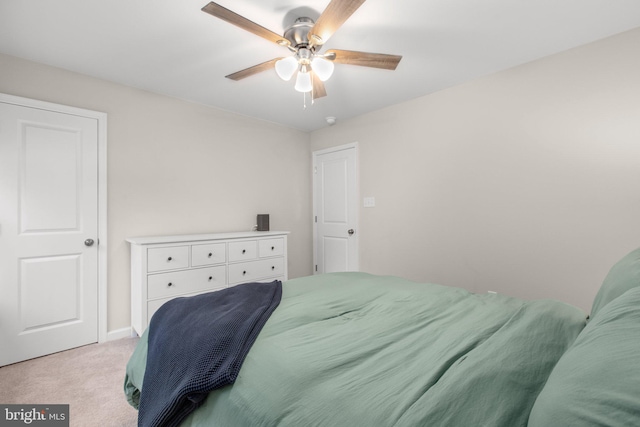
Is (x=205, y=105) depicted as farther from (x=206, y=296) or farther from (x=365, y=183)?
(x=206, y=296)

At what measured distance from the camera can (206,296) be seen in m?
1.58

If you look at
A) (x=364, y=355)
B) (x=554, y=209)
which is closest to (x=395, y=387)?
(x=364, y=355)

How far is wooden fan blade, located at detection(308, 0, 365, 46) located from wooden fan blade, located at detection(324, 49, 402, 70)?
5.2 inches

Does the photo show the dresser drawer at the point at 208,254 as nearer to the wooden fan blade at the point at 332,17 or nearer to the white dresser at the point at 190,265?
the white dresser at the point at 190,265

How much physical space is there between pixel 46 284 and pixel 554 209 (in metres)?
4.20

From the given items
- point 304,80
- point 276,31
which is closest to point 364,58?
point 304,80

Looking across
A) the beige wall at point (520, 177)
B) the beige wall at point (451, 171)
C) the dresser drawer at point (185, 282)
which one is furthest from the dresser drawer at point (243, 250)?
the beige wall at point (520, 177)

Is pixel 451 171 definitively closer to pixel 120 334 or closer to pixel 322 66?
pixel 322 66

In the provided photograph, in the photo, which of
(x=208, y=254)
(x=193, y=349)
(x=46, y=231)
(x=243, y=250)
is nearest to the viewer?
(x=193, y=349)

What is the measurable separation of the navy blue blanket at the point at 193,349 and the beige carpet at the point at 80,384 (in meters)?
0.75

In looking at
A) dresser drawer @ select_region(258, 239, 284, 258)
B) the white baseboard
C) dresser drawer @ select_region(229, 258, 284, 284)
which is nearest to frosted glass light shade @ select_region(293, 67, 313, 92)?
dresser drawer @ select_region(258, 239, 284, 258)

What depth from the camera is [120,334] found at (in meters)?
2.78

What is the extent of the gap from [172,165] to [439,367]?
3112 mm

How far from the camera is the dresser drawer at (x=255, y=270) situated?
3044mm
